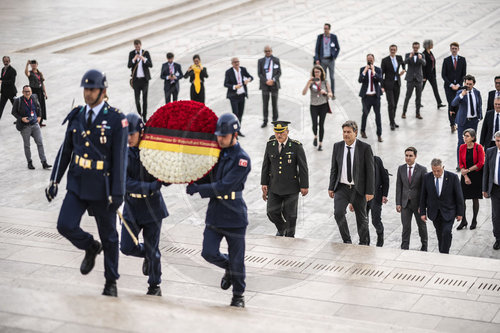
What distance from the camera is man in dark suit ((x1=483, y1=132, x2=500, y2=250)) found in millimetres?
10445

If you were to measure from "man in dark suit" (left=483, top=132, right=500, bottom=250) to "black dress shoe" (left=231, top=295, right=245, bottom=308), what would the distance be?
4579 millimetres

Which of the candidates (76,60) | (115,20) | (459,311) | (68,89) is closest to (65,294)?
(459,311)

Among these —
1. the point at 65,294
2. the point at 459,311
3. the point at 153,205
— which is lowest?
the point at 459,311

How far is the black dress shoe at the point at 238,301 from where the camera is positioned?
23.9ft

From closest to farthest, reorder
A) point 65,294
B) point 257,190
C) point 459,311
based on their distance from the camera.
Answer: point 65,294, point 459,311, point 257,190

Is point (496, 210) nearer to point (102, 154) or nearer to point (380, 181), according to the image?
point (380, 181)

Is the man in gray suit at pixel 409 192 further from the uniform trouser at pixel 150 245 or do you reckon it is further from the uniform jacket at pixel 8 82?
the uniform jacket at pixel 8 82

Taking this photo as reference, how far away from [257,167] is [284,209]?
3792 millimetres

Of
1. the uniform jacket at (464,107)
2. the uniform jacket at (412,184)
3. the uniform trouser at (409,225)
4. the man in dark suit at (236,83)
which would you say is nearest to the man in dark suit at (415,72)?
the uniform jacket at (464,107)

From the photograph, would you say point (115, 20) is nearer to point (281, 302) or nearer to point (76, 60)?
point (76, 60)

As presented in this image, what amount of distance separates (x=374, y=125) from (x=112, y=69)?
30.0 ft

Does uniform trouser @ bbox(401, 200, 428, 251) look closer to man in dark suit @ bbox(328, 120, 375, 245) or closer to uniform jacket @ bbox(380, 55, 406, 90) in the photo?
man in dark suit @ bbox(328, 120, 375, 245)

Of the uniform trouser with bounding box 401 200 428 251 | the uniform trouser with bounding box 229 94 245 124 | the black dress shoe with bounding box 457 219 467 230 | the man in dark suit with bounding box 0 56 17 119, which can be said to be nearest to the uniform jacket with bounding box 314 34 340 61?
the uniform trouser with bounding box 229 94 245 124

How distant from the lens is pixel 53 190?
22.5 feet
